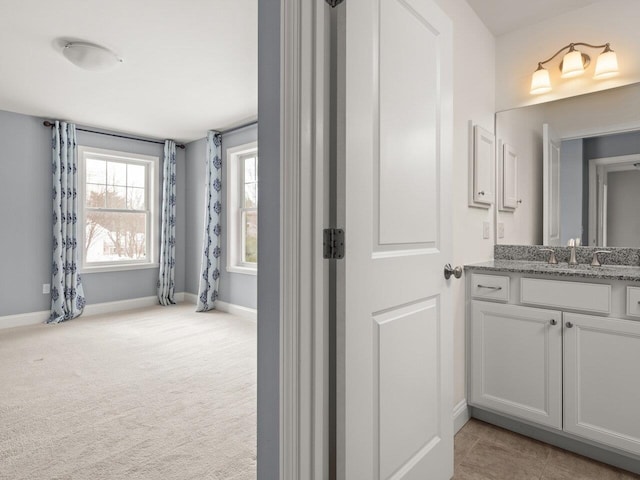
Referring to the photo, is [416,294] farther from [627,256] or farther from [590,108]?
[590,108]

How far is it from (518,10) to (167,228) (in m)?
4.98

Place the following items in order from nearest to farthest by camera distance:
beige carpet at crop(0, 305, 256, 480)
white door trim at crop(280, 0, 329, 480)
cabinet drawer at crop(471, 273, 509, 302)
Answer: white door trim at crop(280, 0, 329, 480), beige carpet at crop(0, 305, 256, 480), cabinet drawer at crop(471, 273, 509, 302)

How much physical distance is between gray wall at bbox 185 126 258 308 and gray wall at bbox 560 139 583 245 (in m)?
3.46

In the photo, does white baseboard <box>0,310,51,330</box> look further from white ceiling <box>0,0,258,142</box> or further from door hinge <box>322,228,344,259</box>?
door hinge <box>322,228,344,259</box>

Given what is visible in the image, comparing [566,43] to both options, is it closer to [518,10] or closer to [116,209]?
[518,10]

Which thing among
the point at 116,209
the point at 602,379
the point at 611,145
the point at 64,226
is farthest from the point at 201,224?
the point at 602,379

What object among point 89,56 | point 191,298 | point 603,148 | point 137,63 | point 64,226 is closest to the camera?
point 603,148

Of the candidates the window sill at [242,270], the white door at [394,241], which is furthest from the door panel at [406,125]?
the window sill at [242,270]

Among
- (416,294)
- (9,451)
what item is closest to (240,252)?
(9,451)

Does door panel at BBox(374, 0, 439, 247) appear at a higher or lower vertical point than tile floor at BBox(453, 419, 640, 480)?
higher

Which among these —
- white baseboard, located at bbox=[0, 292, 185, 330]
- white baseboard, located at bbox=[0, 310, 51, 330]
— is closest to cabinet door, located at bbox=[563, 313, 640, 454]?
white baseboard, located at bbox=[0, 292, 185, 330]

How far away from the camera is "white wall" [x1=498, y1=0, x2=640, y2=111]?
2119 mm

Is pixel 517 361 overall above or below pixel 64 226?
below

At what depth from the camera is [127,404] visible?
2.38m
